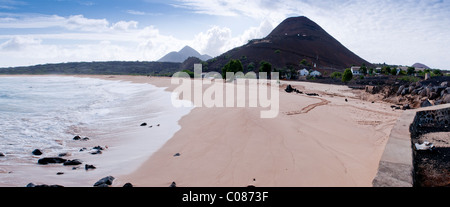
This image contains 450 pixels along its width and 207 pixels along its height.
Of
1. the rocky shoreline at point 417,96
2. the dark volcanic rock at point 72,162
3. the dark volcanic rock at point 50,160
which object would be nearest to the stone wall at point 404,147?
the rocky shoreline at point 417,96

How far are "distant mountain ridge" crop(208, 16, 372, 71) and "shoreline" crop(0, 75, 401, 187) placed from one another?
5970 centimetres

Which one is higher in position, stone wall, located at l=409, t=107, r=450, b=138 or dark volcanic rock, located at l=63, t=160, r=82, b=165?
stone wall, located at l=409, t=107, r=450, b=138

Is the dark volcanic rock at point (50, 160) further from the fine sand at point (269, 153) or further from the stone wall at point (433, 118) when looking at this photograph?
the stone wall at point (433, 118)

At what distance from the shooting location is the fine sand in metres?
4.59

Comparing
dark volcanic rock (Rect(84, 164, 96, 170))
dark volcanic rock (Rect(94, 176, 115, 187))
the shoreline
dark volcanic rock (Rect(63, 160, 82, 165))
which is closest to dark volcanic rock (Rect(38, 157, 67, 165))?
dark volcanic rock (Rect(63, 160, 82, 165))

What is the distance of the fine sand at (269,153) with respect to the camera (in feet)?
15.0

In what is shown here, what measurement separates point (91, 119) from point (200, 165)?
27.8 ft

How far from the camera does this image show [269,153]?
575cm

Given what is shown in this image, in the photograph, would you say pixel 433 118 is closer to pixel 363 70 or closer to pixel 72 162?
pixel 72 162

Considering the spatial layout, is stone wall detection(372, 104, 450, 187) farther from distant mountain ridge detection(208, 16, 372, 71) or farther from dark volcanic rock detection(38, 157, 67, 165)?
distant mountain ridge detection(208, 16, 372, 71)

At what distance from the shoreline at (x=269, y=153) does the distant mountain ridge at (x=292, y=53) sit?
5970 cm

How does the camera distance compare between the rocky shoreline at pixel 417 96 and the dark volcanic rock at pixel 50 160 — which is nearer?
the dark volcanic rock at pixel 50 160

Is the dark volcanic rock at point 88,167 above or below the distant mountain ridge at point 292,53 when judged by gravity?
below
